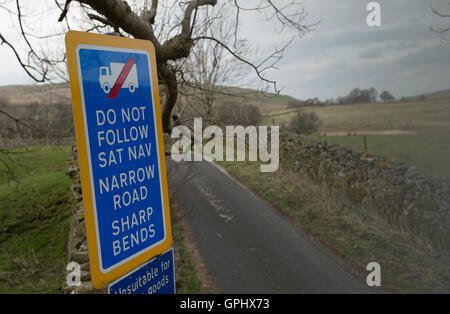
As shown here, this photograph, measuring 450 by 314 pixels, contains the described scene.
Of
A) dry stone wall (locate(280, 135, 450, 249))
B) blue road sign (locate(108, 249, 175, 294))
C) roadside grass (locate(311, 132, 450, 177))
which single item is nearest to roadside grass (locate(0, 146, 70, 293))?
blue road sign (locate(108, 249, 175, 294))

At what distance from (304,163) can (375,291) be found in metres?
7.73

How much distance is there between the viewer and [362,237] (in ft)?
26.8

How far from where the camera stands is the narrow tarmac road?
634 cm

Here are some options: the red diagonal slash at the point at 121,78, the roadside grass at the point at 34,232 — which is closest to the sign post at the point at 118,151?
the red diagonal slash at the point at 121,78

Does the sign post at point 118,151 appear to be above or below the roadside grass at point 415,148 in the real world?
above

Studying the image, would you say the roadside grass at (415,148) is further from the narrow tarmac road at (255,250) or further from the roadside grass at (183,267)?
the roadside grass at (183,267)

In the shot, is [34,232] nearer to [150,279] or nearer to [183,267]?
[183,267]

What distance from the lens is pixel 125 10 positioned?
2938mm

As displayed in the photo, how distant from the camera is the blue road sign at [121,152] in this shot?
1258 mm

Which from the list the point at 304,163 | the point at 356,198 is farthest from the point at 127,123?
the point at 304,163

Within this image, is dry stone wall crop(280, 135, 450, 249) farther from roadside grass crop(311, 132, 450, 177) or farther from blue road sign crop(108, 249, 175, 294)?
blue road sign crop(108, 249, 175, 294)

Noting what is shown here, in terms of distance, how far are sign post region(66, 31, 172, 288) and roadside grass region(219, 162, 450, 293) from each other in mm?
6437

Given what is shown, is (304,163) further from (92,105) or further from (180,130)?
(92,105)

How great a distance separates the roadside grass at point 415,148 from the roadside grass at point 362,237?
234 centimetres
